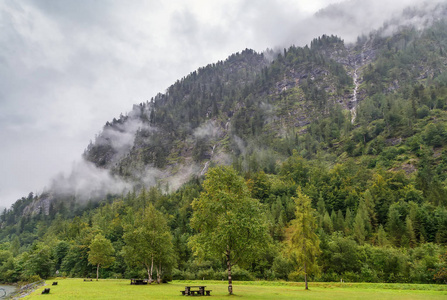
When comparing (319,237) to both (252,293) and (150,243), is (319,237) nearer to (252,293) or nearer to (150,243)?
(252,293)

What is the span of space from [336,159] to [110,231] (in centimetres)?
13885

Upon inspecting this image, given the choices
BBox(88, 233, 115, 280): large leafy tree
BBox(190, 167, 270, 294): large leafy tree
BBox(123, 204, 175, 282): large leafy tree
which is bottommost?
BBox(88, 233, 115, 280): large leafy tree

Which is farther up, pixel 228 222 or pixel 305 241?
pixel 228 222

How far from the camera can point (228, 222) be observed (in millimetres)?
31297

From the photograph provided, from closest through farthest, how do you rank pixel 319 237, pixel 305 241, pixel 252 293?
pixel 252 293
pixel 305 241
pixel 319 237

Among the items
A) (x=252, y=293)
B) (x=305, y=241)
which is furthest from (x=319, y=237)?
(x=252, y=293)

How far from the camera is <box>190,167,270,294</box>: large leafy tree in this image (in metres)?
31.0

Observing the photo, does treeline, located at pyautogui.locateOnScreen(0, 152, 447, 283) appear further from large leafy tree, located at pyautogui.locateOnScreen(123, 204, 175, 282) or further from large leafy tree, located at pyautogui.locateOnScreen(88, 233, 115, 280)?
large leafy tree, located at pyautogui.locateOnScreen(88, 233, 115, 280)

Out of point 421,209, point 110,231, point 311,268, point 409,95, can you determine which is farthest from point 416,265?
point 409,95

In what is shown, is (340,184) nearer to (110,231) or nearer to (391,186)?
(391,186)

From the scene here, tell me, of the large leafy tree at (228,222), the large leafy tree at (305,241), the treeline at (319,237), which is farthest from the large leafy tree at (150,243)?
the large leafy tree at (305,241)

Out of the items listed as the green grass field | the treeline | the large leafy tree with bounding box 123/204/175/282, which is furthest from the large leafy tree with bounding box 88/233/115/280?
the green grass field

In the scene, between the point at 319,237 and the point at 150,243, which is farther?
the point at 319,237

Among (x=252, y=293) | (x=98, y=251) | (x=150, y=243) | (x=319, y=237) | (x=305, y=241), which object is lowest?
(x=98, y=251)
